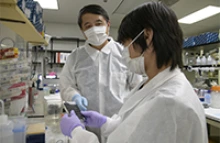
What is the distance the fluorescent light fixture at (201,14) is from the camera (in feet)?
10.5

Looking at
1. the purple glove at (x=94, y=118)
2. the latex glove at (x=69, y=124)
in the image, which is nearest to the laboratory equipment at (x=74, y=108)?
the purple glove at (x=94, y=118)

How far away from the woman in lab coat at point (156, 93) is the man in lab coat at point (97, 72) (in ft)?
1.39

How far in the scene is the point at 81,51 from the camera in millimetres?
1344

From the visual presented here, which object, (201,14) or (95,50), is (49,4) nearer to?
(95,50)

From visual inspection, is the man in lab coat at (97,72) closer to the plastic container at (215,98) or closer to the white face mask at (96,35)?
the white face mask at (96,35)

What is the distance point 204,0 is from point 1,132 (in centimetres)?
323

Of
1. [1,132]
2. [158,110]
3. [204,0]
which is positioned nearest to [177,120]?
[158,110]

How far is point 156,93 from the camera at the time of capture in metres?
0.61

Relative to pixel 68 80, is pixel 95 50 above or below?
above

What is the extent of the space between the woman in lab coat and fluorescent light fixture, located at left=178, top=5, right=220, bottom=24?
3027 mm

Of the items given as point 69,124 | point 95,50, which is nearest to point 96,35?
point 95,50

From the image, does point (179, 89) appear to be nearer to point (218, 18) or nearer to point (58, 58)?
point (218, 18)

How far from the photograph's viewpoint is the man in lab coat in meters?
1.23

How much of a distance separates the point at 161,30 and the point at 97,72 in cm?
69
